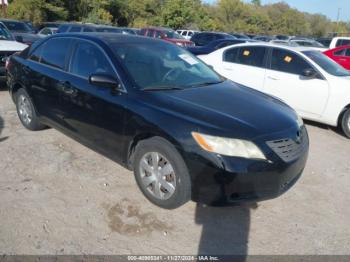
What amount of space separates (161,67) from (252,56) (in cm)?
391

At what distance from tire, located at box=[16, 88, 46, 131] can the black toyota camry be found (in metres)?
Answer: 0.36

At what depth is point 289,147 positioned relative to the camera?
3.25m

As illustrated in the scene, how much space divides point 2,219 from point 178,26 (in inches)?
1710

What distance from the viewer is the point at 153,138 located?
132 inches

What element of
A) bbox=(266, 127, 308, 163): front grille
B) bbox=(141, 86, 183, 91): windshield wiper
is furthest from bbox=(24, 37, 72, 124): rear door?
bbox=(266, 127, 308, 163): front grille

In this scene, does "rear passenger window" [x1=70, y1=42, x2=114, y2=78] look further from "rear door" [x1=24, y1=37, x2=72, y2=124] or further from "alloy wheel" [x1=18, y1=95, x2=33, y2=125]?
"alloy wheel" [x1=18, y1=95, x2=33, y2=125]

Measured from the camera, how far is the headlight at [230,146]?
2965 millimetres

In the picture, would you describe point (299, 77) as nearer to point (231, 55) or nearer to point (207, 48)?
point (231, 55)

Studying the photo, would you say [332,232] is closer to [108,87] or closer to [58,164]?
[108,87]

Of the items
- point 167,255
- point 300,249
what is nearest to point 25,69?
point 167,255

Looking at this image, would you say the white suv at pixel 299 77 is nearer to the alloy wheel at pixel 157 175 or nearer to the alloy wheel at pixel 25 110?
the alloy wheel at pixel 157 175

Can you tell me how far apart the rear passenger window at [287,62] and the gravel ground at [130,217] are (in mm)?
2701

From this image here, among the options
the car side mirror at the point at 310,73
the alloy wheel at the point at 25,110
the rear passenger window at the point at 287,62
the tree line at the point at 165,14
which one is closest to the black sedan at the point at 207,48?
the rear passenger window at the point at 287,62

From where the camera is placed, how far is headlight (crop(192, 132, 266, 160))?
2965mm
